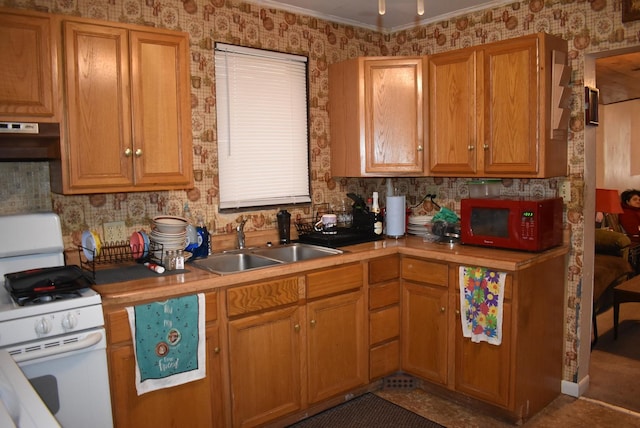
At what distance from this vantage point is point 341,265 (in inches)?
121

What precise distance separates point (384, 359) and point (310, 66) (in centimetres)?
204

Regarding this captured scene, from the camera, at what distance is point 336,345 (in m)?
3.09

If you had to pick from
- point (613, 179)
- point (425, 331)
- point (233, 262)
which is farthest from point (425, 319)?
point (613, 179)

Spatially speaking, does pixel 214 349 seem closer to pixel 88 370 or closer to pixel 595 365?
pixel 88 370

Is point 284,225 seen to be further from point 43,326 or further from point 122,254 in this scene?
point 43,326

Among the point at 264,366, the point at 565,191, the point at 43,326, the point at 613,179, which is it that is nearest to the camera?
the point at 43,326

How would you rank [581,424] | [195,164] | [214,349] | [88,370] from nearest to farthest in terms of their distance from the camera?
[88,370] → [214,349] → [581,424] → [195,164]

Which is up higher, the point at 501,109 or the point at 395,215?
the point at 501,109

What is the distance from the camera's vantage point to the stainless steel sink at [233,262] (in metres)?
3.07

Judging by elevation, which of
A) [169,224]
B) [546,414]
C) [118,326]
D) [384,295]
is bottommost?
[546,414]

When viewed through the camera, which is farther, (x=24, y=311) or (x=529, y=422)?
(x=529, y=422)

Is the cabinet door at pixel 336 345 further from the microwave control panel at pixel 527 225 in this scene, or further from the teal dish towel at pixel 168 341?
the microwave control panel at pixel 527 225

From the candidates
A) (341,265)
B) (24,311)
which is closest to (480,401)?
(341,265)

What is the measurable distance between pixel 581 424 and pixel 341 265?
1.61 metres
